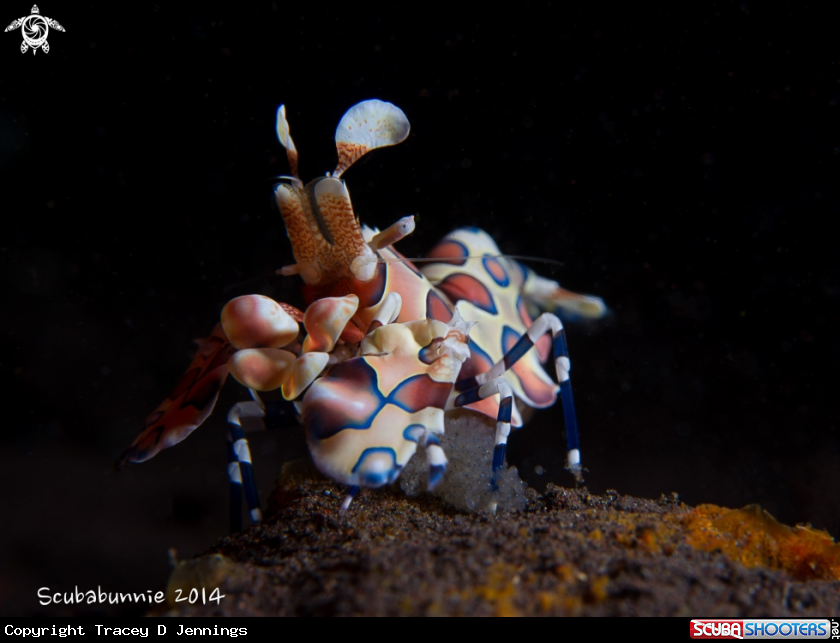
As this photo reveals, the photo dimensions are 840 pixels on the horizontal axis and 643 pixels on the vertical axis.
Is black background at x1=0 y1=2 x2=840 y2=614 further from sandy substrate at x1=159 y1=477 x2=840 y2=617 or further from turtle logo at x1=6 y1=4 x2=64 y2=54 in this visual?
sandy substrate at x1=159 y1=477 x2=840 y2=617

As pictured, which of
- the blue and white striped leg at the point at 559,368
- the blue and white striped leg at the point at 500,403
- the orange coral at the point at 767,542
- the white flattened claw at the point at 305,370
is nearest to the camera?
the orange coral at the point at 767,542

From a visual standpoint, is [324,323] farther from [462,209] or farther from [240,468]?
[462,209]

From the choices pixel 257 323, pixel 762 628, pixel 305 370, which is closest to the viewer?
pixel 762 628

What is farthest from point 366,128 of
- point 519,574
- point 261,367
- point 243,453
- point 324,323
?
point 519,574

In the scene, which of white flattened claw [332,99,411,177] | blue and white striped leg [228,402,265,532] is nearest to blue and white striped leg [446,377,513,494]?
blue and white striped leg [228,402,265,532]

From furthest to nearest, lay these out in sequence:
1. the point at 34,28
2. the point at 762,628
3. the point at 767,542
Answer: the point at 34,28 < the point at 767,542 < the point at 762,628

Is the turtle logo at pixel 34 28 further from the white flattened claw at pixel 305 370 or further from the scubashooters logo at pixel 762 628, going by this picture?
the scubashooters logo at pixel 762 628

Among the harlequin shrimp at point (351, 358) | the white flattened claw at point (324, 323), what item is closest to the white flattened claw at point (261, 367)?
the harlequin shrimp at point (351, 358)
